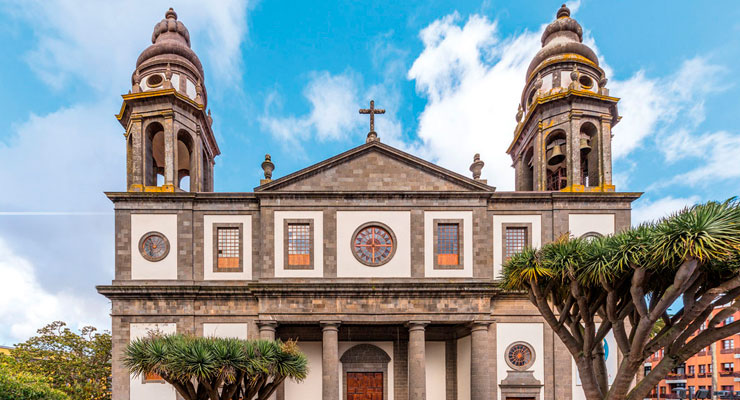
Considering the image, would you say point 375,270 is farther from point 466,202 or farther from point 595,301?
point 595,301

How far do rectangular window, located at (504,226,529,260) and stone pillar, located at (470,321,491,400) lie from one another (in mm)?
3675

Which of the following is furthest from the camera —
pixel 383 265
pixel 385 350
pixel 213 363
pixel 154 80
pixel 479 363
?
pixel 154 80

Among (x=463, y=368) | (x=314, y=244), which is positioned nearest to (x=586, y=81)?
(x=463, y=368)

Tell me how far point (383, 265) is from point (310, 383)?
22.2 feet

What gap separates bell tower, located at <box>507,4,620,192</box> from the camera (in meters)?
20.3

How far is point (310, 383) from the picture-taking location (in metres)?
20.1

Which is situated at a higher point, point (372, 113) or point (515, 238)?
point (372, 113)

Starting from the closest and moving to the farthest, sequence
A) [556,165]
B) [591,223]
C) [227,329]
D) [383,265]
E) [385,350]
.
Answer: [227,329] → [383,265] → [591,223] → [385,350] → [556,165]

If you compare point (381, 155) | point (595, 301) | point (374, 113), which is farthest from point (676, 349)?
point (374, 113)

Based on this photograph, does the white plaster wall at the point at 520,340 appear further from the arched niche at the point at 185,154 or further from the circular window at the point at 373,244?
the arched niche at the point at 185,154

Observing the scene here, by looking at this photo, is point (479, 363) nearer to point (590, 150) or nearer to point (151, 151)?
point (590, 150)

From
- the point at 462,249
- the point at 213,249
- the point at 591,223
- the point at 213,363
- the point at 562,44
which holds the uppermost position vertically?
the point at 562,44

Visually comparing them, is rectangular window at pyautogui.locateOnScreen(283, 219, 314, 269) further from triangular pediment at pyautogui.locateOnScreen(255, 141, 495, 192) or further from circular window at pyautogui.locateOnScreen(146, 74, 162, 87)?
circular window at pyautogui.locateOnScreen(146, 74, 162, 87)

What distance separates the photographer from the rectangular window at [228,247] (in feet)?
63.3
